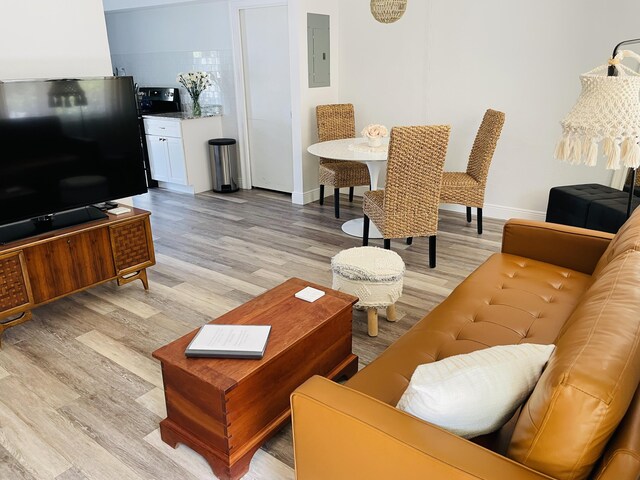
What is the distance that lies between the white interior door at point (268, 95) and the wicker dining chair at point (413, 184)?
2223mm

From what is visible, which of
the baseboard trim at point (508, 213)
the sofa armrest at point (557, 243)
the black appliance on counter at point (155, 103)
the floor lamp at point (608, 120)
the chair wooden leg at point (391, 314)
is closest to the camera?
the floor lamp at point (608, 120)

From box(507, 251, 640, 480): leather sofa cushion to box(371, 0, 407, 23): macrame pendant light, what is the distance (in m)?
3.09

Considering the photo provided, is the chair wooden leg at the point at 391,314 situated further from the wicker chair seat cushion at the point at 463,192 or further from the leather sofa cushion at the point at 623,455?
the leather sofa cushion at the point at 623,455

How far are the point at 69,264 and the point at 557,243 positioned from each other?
272 centimetres

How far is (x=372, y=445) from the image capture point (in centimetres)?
118

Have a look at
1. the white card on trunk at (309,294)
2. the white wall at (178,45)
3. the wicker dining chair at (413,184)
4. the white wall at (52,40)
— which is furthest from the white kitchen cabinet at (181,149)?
the white card on trunk at (309,294)

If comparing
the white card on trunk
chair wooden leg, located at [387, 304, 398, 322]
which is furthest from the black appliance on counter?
the white card on trunk

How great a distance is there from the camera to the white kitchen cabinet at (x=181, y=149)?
565 centimetres

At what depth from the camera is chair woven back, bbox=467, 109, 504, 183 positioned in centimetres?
398

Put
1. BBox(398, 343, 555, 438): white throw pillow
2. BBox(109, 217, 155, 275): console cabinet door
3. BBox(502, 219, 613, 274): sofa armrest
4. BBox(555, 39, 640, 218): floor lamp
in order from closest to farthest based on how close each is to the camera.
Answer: BBox(398, 343, 555, 438): white throw pillow, BBox(555, 39, 640, 218): floor lamp, BBox(502, 219, 613, 274): sofa armrest, BBox(109, 217, 155, 275): console cabinet door

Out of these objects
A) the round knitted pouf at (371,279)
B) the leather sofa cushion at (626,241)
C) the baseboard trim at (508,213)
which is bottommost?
the baseboard trim at (508,213)

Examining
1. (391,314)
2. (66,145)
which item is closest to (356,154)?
Answer: (391,314)

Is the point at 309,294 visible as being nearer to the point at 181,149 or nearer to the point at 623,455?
the point at 623,455

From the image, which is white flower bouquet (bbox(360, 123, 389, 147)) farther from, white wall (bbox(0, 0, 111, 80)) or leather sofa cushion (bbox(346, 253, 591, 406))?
white wall (bbox(0, 0, 111, 80))
